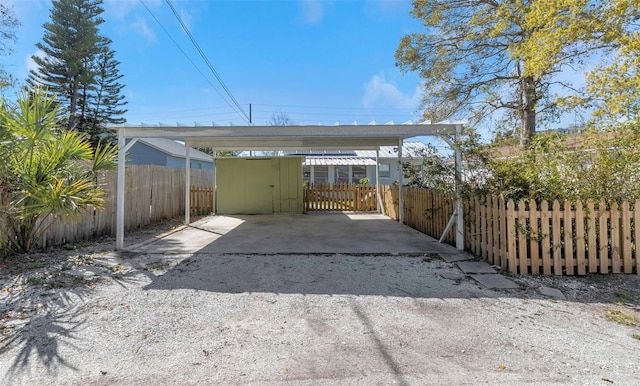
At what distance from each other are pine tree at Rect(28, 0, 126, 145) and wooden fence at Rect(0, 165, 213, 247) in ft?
41.2

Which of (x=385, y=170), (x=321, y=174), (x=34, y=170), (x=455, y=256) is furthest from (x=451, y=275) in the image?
(x=385, y=170)

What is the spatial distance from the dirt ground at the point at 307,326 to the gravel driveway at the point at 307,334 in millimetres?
14

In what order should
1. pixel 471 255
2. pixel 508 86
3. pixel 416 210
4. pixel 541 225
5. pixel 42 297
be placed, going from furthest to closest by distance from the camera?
1. pixel 508 86
2. pixel 416 210
3. pixel 471 255
4. pixel 541 225
5. pixel 42 297

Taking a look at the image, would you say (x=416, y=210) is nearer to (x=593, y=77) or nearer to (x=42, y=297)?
(x=593, y=77)

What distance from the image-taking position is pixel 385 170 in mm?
20266

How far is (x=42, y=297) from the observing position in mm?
3711

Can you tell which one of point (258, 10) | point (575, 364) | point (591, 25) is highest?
point (258, 10)

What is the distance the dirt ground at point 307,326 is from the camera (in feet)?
→ 7.50

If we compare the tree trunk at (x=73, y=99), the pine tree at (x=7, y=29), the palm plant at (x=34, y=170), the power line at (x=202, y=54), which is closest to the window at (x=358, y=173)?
the power line at (x=202, y=54)

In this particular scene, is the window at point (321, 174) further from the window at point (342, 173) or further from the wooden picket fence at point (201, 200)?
the wooden picket fence at point (201, 200)

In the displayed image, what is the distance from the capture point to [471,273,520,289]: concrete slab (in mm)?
4039

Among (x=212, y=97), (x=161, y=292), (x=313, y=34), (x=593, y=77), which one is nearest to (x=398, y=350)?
(x=161, y=292)

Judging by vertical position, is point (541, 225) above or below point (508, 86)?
below

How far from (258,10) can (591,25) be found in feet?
33.3
